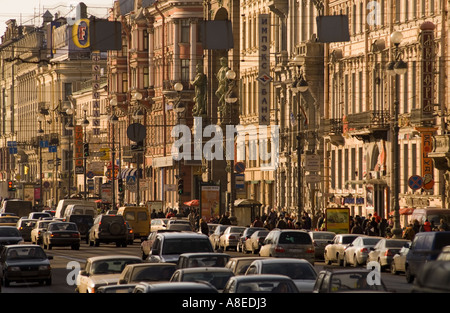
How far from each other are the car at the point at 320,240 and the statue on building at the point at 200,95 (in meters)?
53.6

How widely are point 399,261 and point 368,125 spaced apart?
25.9m

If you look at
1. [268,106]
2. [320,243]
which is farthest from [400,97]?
[268,106]

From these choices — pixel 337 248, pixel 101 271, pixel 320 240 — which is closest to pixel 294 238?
pixel 337 248

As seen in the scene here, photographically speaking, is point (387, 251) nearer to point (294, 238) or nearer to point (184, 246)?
point (294, 238)

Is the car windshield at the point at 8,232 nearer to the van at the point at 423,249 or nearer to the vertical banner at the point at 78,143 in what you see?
the van at the point at 423,249

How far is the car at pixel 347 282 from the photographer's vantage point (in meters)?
22.3

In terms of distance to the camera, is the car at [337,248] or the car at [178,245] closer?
the car at [178,245]

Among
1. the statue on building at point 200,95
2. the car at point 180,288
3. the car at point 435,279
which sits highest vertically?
the statue on building at point 200,95

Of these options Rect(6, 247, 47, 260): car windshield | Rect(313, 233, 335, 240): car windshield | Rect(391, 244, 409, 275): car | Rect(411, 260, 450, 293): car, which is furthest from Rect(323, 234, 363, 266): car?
Rect(411, 260, 450, 293): car

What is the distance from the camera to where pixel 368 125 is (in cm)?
6544

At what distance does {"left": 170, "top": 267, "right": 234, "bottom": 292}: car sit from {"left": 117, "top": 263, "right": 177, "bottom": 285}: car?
5.65 feet

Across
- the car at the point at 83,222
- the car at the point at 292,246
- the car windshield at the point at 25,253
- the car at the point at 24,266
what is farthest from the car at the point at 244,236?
the car at the point at 24,266

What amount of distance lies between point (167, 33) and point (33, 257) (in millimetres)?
78006
